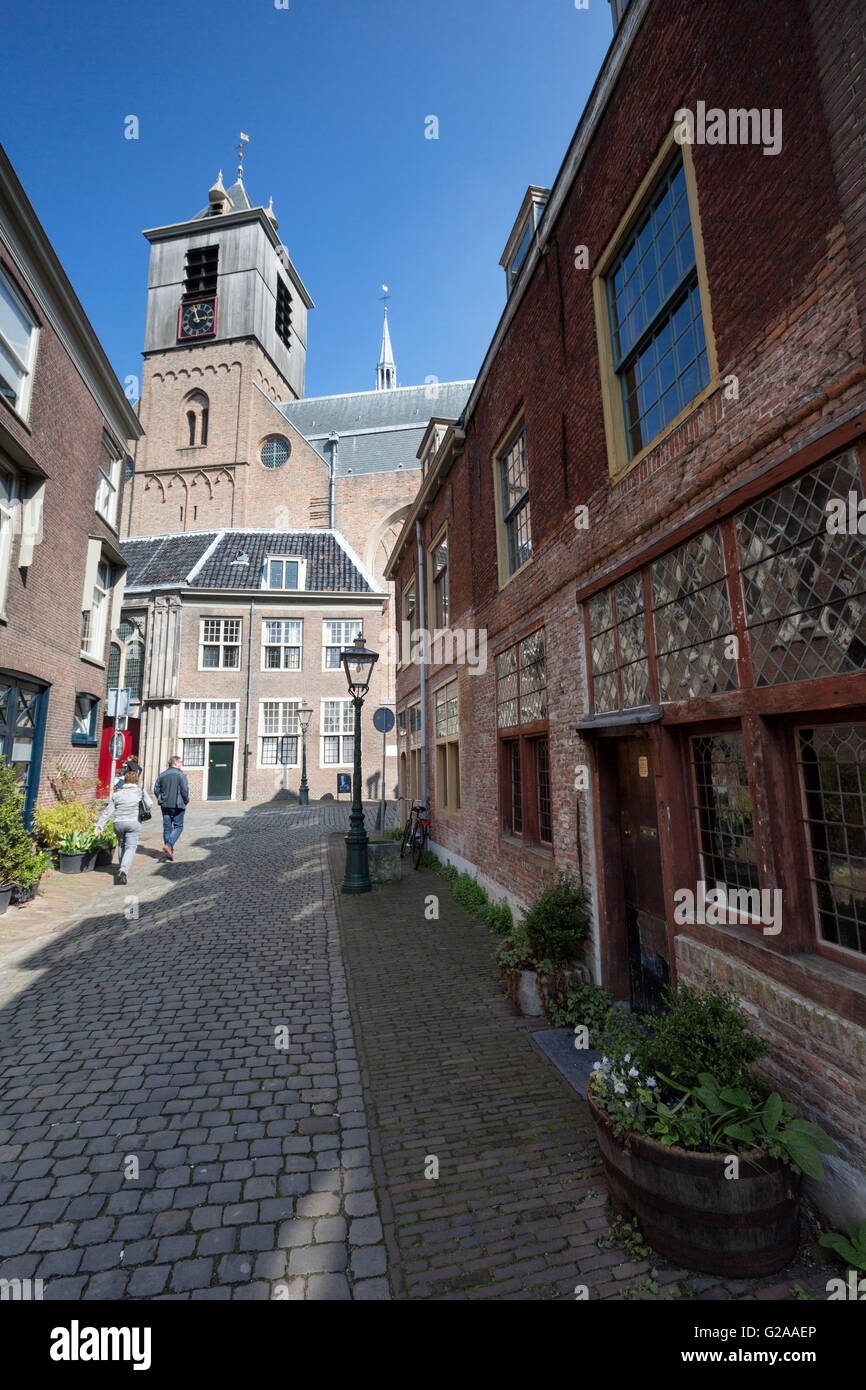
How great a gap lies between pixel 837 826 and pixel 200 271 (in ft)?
169

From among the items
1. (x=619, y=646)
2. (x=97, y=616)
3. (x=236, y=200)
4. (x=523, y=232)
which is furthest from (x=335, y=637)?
(x=236, y=200)

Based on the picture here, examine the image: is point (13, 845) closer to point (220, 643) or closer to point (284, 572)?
point (220, 643)

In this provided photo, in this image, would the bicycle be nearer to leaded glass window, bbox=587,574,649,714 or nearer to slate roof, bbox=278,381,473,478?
leaded glass window, bbox=587,574,649,714

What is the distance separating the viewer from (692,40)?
12.8 ft

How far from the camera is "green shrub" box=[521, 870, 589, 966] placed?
16.6ft

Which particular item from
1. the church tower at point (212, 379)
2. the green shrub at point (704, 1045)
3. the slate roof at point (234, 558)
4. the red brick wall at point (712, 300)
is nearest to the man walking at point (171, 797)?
the red brick wall at point (712, 300)

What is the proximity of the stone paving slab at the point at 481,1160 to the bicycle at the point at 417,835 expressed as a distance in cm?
663

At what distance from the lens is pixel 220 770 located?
1034 inches

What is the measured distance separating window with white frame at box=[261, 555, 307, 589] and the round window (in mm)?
13118

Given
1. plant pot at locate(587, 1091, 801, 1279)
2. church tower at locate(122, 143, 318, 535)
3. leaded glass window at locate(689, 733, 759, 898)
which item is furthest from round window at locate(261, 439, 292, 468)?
plant pot at locate(587, 1091, 801, 1279)

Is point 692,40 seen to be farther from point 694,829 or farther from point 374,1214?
point 374,1214

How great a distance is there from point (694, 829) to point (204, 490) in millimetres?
38453

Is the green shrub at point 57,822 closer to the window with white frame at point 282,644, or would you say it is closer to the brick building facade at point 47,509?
the brick building facade at point 47,509

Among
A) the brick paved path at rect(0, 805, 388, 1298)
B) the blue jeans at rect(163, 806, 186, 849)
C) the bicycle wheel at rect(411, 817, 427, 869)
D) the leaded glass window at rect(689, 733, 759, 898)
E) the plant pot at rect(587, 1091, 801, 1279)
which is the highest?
the leaded glass window at rect(689, 733, 759, 898)
